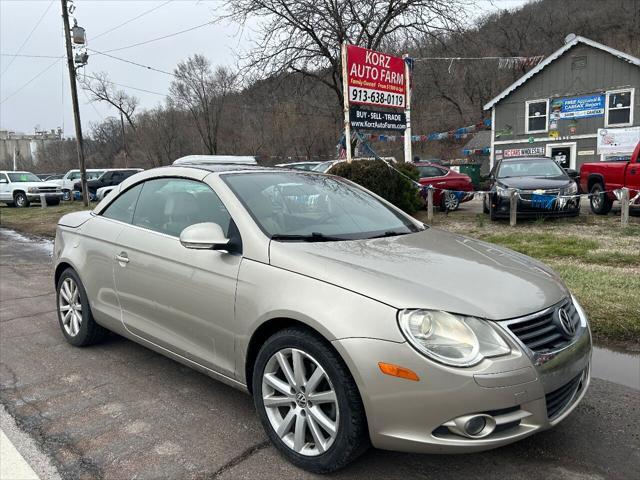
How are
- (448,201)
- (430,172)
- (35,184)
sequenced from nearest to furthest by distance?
1. (448,201)
2. (430,172)
3. (35,184)

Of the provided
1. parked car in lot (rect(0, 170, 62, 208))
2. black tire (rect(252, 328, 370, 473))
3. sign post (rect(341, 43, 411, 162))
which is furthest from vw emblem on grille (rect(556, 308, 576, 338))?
parked car in lot (rect(0, 170, 62, 208))

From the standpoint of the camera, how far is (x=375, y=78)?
12.2 metres

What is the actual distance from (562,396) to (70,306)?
3.99 meters

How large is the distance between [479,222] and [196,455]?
33.8ft

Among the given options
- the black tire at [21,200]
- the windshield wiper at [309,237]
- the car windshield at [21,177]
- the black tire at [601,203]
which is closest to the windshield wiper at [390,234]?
the windshield wiper at [309,237]

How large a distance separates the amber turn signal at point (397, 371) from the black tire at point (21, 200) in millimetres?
26696

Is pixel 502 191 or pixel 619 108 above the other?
pixel 619 108

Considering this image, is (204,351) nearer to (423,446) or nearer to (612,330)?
(423,446)

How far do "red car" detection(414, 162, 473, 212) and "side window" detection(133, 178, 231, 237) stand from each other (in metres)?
10.9

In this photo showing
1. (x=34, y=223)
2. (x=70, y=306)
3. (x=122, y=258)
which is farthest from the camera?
(x=34, y=223)

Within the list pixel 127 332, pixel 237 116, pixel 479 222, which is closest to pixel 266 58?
pixel 479 222

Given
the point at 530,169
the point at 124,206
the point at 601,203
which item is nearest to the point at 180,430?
the point at 124,206

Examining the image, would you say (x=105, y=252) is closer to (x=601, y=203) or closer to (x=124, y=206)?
(x=124, y=206)

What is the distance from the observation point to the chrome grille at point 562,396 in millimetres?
2486
